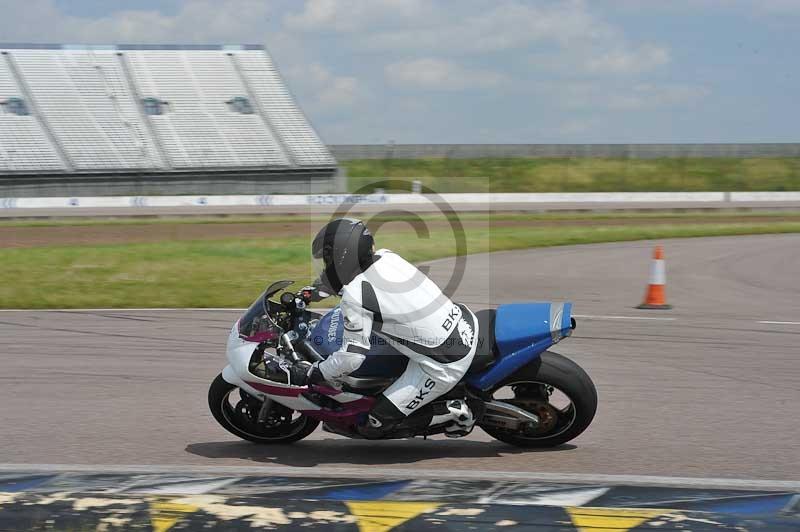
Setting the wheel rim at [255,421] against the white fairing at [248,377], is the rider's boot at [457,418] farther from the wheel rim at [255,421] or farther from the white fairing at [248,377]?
the wheel rim at [255,421]

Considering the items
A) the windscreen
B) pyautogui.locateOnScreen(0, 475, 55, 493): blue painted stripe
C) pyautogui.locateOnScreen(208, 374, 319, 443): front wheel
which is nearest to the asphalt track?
pyautogui.locateOnScreen(208, 374, 319, 443): front wheel

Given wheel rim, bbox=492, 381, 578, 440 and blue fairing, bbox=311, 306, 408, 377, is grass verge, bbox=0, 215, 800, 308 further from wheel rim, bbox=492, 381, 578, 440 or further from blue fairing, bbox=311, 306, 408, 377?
wheel rim, bbox=492, 381, 578, 440

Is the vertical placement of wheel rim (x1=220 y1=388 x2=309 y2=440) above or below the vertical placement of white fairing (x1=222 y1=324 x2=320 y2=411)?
below

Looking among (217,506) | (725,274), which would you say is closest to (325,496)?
(217,506)

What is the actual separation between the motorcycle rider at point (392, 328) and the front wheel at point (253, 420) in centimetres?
60

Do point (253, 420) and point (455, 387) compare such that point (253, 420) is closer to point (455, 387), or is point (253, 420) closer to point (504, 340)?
point (455, 387)

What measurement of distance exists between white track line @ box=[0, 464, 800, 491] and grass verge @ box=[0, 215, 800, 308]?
24.3 feet

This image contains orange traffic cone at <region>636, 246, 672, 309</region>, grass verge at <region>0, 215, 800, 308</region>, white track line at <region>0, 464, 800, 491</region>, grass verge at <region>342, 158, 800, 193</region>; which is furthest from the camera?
grass verge at <region>342, 158, 800, 193</region>

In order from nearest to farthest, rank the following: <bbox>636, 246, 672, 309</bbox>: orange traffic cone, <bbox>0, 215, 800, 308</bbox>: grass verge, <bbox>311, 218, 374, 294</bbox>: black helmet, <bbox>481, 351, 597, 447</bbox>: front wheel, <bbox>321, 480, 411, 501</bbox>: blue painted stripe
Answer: <bbox>321, 480, 411, 501</bbox>: blue painted stripe
<bbox>311, 218, 374, 294</bbox>: black helmet
<bbox>481, 351, 597, 447</bbox>: front wheel
<bbox>636, 246, 672, 309</bbox>: orange traffic cone
<bbox>0, 215, 800, 308</bbox>: grass verge

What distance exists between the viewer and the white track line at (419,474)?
4.94m

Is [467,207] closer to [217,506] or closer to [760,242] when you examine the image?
[760,242]

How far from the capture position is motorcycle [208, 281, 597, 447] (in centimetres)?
546

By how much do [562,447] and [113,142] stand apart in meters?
43.8

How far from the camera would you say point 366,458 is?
5.79 m
